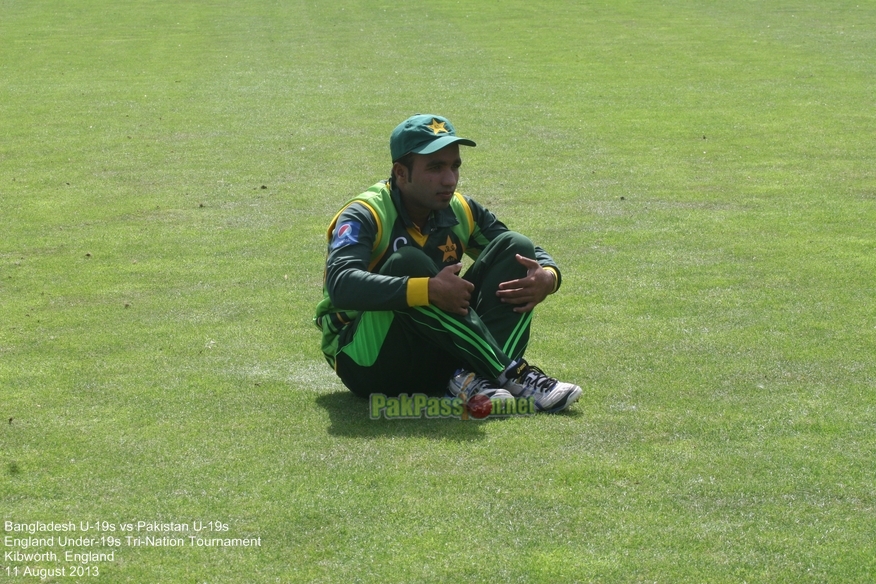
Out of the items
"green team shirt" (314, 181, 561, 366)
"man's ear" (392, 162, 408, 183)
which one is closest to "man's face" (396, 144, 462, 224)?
"man's ear" (392, 162, 408, 183)

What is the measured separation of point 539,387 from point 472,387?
0.35 meters

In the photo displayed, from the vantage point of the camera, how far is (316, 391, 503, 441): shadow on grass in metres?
5.71

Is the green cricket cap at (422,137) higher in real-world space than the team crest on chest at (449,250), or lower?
higher

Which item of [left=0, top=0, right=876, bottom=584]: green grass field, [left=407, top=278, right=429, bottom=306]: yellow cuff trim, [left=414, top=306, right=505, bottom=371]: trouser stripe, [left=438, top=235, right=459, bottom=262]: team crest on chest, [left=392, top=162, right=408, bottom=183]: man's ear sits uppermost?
[left=392, top=162, right=408, bottom=183]: man's ear

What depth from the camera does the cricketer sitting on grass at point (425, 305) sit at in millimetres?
5887

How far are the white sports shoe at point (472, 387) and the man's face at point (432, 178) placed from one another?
0.90 meters

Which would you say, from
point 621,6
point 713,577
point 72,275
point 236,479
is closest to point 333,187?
point 72,275

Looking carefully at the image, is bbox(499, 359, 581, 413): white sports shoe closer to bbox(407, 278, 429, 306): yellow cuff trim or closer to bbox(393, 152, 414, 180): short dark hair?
bbox(407, 278, 429, 306): yellow cuff trim

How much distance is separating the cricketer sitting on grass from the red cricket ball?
6cm

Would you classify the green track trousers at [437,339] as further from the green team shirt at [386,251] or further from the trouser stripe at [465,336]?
the green team shirt at [386,251]

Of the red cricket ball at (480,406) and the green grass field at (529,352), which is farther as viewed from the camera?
the red cricket ball at (480,406)

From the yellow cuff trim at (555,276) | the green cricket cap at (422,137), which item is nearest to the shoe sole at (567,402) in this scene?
the yellow cuff trim at (555,276)

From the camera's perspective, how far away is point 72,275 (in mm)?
9594

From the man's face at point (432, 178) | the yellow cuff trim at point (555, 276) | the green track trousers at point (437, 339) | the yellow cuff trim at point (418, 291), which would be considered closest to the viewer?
the yellow cuff trim at point (418, 291)
